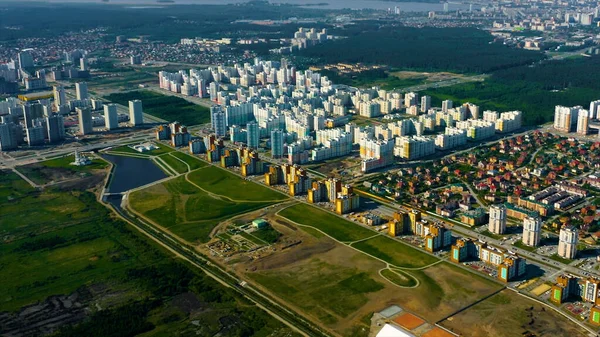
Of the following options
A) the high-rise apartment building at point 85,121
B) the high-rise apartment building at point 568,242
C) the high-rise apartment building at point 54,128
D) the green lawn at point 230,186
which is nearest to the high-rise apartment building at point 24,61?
the high-rise apartment building at point 85,121

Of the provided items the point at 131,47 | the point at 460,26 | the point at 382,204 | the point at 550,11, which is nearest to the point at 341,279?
the point at 382,204

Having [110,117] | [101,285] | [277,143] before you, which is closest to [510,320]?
[101,285]

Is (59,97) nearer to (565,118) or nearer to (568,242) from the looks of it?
(565,118)

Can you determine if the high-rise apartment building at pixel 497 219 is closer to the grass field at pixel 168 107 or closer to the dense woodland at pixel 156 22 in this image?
the grass field at pixel 168 107

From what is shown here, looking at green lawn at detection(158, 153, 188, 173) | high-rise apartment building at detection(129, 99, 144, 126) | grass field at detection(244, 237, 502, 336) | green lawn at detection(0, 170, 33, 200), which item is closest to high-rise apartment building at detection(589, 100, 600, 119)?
grass field at detection(244, 237, 502, 336)

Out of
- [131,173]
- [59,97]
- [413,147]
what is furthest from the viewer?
[59,97]

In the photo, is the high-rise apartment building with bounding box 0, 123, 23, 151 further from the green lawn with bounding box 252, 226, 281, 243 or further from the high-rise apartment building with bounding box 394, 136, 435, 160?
the high-rise apartment building with bounding box 394, 136, 435, 160

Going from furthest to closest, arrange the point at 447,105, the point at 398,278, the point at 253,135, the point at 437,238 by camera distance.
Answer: the point at 447,105
the point at 253,135
the point at 437,238
the point at 398,278
